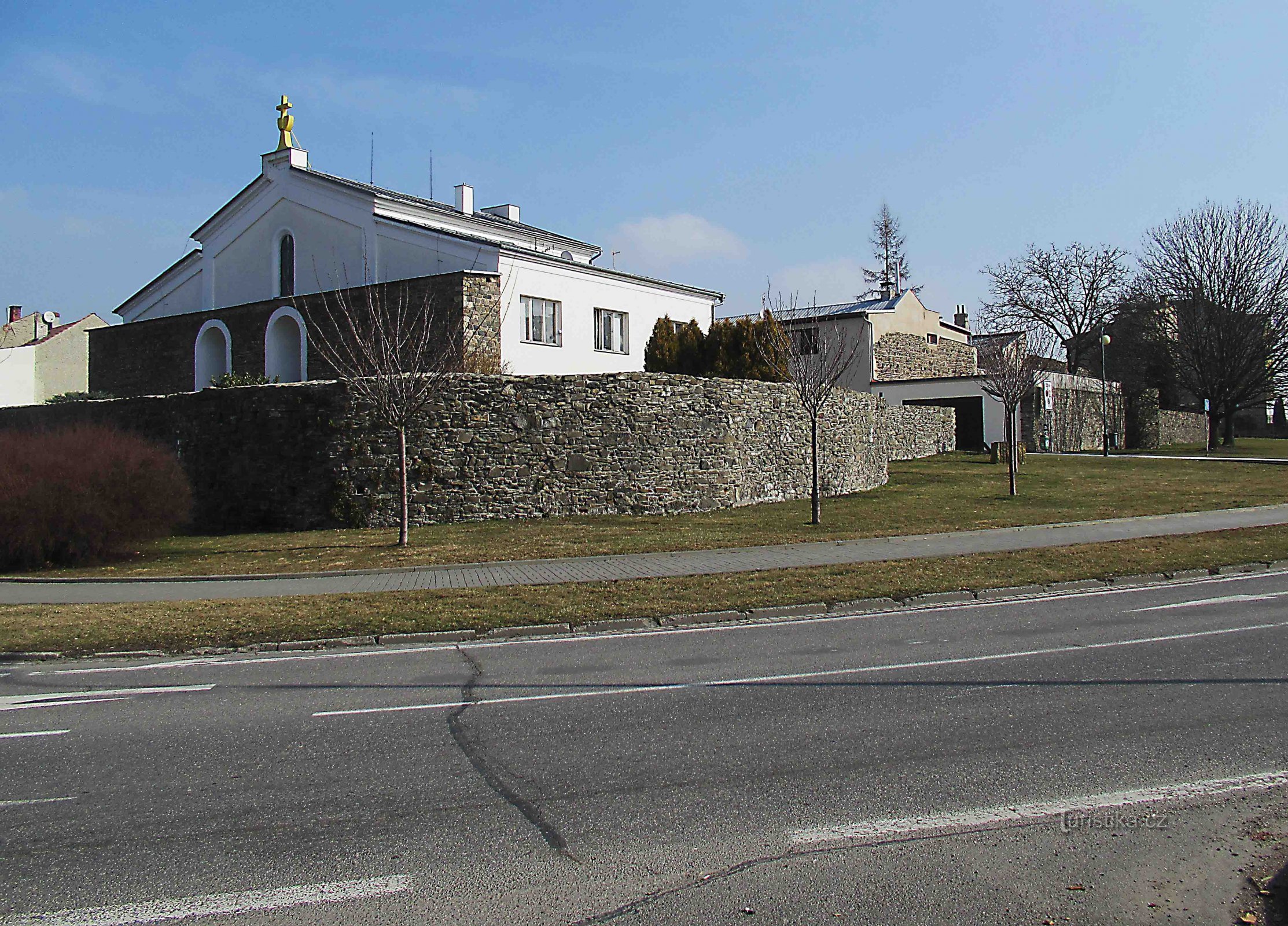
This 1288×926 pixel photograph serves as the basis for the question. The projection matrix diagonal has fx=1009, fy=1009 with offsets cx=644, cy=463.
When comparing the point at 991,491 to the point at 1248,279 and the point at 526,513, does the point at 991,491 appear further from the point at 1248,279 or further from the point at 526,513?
the point at 1248,279

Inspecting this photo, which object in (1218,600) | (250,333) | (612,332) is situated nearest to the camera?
(1218,600)

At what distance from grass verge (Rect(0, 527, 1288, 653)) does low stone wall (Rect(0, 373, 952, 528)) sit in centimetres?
816

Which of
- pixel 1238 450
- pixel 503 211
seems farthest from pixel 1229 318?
pixel 503 211

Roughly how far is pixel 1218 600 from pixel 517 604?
809cm

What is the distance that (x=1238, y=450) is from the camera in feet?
166

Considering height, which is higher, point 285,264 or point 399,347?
point 285,264

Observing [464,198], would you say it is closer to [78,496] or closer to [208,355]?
[208,355]

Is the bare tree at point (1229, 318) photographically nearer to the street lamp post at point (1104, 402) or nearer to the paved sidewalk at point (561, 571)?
the street lamp post at point (1104, 402)

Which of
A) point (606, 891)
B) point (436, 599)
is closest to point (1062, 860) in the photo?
point (606, 891)

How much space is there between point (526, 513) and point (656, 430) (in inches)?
133

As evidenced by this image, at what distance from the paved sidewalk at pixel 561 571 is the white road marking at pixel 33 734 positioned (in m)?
6.09

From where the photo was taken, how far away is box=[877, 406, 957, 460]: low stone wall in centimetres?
3959

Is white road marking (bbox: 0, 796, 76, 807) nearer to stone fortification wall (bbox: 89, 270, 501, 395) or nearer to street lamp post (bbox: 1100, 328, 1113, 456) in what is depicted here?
stone fortification wall (bbox: 89, 270, 501, 395)

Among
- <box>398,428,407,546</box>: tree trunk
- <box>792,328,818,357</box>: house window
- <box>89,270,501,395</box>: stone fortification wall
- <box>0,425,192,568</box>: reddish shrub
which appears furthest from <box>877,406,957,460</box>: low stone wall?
<box>0,425,192,568</box>: reddish shrub
